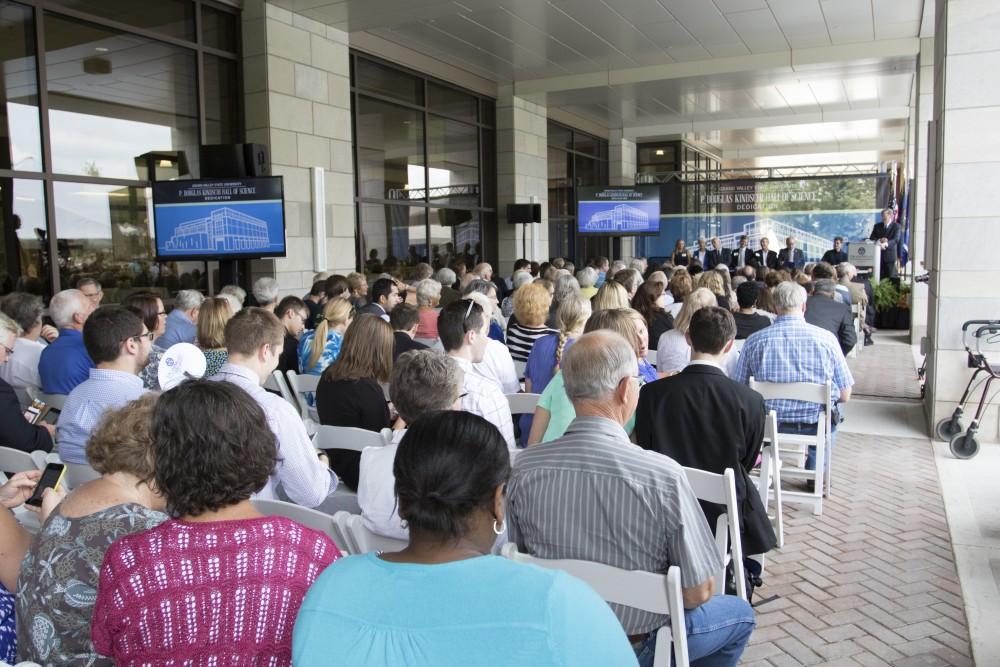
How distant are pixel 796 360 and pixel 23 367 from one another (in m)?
4.88

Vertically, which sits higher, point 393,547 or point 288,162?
point 288,162

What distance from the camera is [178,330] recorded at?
6094 mm

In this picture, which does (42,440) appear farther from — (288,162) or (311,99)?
(311,99)

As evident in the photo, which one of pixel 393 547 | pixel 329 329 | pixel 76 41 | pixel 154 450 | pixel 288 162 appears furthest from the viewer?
pixel 288 162

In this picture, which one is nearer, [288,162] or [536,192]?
[288,162]

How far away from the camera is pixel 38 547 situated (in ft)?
6.07

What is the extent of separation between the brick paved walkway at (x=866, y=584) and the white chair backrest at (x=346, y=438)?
5.68 ft

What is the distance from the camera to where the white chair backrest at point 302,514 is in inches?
91.8

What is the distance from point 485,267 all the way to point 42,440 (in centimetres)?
656

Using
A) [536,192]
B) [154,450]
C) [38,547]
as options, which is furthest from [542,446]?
[536,192]

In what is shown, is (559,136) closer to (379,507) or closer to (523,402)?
(523,402)

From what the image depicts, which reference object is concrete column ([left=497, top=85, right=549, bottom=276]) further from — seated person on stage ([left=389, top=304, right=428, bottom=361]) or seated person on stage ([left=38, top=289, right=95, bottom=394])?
seated person on stage ([left=38, top=289, right=95, bottom=394])

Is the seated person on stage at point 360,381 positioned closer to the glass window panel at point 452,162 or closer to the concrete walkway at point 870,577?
the concrete walkway at point 870,577

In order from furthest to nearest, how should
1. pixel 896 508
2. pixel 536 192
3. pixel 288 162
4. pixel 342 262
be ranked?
1. pixel 536 192
2. pixel 342 262
3. pixel 288 162
4. pixel 896 508
